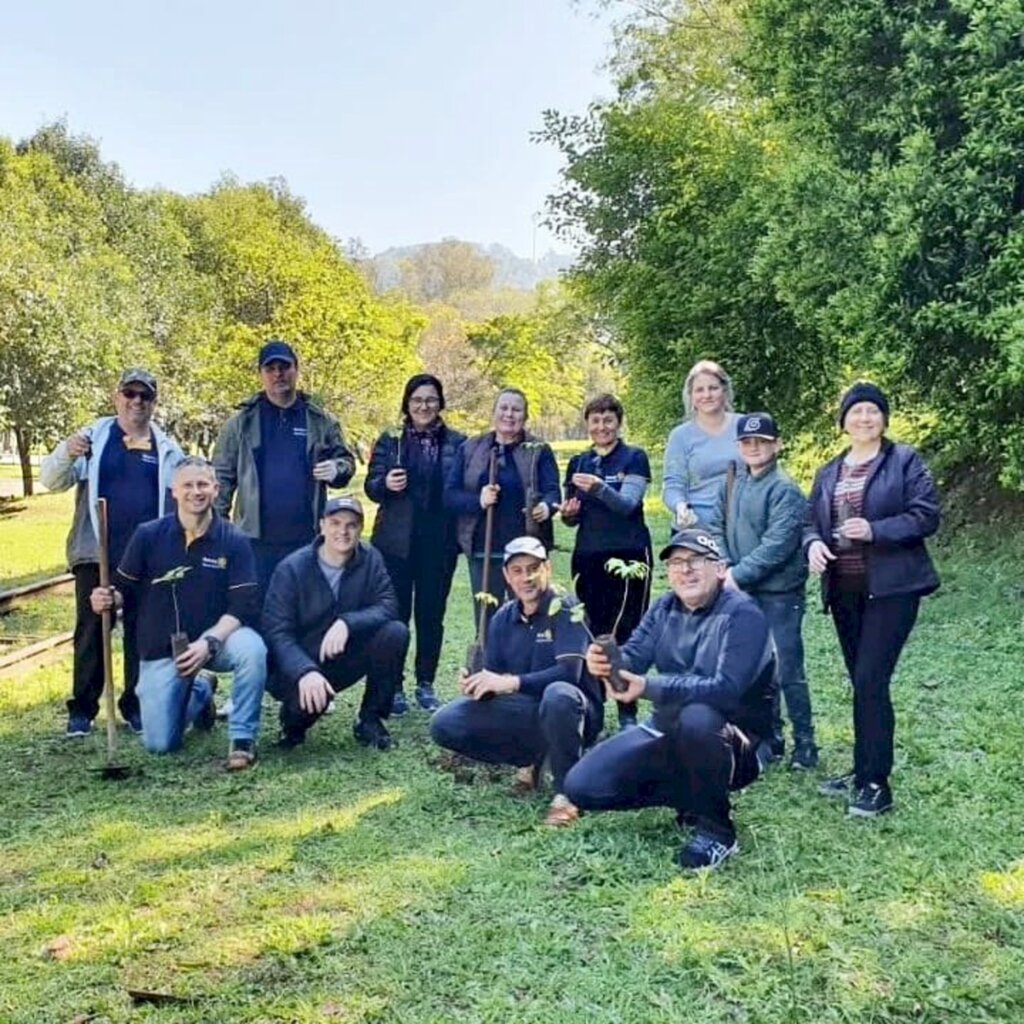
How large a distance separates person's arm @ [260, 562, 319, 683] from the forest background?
4737 mm

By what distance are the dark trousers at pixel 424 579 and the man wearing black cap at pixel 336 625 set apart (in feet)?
1.62

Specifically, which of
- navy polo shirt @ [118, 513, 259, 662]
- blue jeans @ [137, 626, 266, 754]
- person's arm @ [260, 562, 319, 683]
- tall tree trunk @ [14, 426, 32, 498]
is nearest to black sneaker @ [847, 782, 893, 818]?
person's arm @ [260, 562, 319, 683]

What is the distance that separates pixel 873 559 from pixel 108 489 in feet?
12.2

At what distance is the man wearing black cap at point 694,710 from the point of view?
11.5 ft

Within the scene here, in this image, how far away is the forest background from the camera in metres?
7.03

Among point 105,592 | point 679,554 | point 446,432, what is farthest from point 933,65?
point 105,592

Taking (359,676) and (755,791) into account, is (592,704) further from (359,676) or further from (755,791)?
(359,676)

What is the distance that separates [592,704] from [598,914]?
1116mm

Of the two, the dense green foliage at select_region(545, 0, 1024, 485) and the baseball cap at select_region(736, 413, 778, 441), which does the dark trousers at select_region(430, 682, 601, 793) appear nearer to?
the baseball cap at select_region(736, 413, 778, 441)

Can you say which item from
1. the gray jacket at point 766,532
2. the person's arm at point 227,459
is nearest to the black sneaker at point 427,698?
the person's arm at point 227,459

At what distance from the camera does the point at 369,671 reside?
5.04 meters

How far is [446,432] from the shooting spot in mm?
5629

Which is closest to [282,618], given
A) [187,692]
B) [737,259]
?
[187,692]

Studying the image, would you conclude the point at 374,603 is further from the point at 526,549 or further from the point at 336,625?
the point at 526,549
